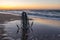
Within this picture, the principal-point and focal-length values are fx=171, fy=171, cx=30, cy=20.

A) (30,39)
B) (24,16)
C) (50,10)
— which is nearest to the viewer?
(24,16)

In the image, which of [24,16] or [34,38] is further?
[34,38]

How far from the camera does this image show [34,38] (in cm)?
789

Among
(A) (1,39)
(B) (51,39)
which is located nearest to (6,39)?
(A) (1,39)

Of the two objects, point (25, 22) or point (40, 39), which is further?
point (40, 39)

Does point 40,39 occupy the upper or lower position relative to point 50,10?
upper

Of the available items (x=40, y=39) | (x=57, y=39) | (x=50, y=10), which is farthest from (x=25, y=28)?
(x=50, y=10)

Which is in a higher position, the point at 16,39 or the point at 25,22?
the point at 25,22

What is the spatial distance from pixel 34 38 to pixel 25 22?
1057 mm

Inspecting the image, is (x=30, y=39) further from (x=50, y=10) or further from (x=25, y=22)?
(x=50, y=10)

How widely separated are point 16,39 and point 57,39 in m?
1.87

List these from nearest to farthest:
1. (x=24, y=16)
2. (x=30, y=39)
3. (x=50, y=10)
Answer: (x=24, y=16) < (x=30, y=39) < (x=50, y=10)

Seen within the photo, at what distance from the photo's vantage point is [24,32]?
773 cm

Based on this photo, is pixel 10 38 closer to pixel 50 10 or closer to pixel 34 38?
pixel 34 38

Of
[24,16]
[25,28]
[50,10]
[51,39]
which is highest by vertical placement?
[24,16]
